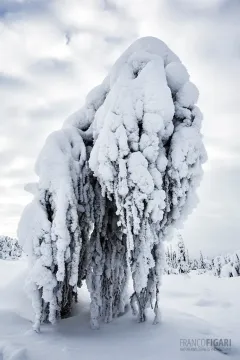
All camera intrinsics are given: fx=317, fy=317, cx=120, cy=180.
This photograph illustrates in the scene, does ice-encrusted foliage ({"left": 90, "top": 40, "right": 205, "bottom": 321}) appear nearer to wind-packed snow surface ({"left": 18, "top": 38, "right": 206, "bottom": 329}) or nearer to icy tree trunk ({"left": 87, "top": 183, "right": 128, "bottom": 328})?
wind-packed snow surface ({"left": 18, "top": 38, "right": 206, "bottom": 329})

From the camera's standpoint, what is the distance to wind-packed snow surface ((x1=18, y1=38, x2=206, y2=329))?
7.20 metres

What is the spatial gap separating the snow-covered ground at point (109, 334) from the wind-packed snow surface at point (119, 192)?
0.44 m

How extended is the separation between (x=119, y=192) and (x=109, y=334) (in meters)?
3.21

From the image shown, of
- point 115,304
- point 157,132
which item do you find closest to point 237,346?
point 115,304

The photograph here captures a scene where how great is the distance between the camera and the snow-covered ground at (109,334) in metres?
5.77

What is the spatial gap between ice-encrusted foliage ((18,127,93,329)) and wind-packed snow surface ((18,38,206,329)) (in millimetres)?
23

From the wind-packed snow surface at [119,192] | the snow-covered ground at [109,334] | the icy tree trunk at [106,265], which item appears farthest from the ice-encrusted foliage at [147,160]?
the snow-covered ground at [109,334]

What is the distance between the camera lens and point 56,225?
715 centimetres

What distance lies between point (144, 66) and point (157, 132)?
6.75ft

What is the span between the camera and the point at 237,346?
251 inches

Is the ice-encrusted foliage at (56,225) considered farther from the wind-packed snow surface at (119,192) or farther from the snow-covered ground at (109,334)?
the snow-covered ground at (109,334)

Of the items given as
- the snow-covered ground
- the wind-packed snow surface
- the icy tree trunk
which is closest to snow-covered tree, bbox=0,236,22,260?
the snow-covered ground

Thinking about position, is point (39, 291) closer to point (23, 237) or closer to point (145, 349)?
point (23, 237)

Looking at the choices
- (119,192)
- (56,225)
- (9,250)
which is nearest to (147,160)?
(119,192)
